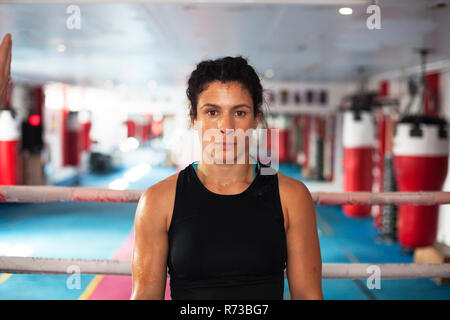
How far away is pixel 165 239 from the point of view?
1358 mm

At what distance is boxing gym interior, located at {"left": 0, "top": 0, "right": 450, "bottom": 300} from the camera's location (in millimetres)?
1846

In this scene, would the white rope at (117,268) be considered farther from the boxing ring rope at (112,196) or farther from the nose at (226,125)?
the nose at (226,125)

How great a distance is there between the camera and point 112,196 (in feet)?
5.79

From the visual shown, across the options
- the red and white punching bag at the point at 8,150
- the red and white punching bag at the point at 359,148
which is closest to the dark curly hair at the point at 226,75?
the red and white punching bag at the point at 359,148

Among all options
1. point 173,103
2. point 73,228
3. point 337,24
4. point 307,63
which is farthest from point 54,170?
point 337,24

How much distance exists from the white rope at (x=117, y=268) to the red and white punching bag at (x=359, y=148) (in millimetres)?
5068

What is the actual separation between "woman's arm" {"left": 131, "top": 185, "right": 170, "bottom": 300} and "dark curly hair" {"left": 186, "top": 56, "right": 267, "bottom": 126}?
0.41 meters

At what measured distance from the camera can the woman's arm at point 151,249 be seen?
1.33m

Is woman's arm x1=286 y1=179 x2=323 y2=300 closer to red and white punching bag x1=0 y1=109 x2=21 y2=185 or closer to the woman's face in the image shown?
the woman's face

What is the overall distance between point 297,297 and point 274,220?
0.26m

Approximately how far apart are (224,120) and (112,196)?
2.21 feet

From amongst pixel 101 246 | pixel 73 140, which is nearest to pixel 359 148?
pixel 101 246

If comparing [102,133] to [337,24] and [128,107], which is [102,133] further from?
[337,24]

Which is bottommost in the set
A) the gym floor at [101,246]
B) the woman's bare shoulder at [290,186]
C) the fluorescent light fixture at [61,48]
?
the gym floor at [101,246]
